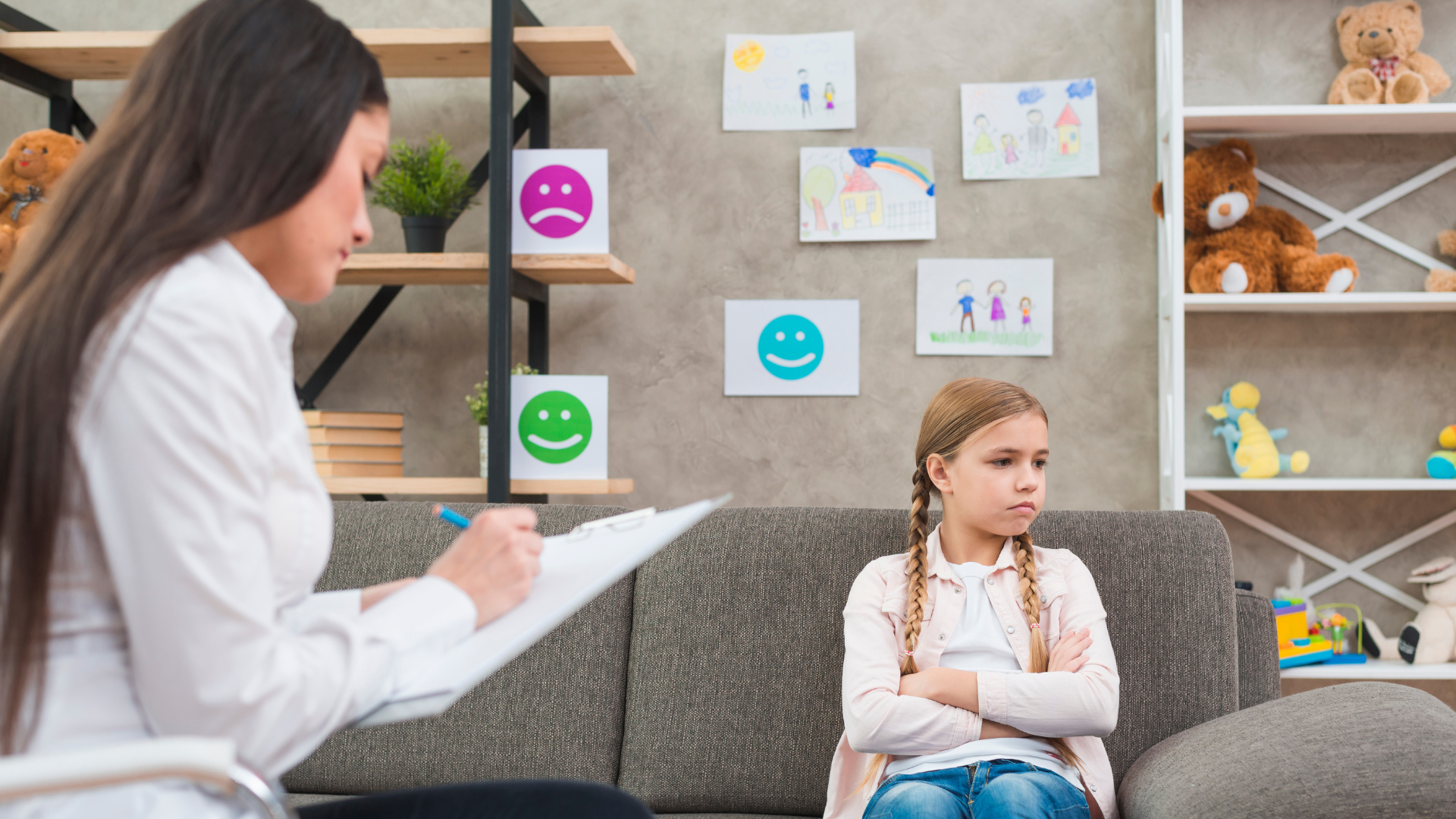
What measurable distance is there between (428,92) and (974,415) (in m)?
1.86

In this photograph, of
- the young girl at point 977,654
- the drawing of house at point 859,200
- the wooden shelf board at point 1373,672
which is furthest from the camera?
the drawing of house at point 859,200

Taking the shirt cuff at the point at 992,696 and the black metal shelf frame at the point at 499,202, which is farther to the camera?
the black metal shelf frame at the point at 499,202

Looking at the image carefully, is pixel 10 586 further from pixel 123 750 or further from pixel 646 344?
pixel 646 344

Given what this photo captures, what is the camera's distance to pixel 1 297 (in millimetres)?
630

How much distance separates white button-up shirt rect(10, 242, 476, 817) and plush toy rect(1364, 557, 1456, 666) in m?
2.35

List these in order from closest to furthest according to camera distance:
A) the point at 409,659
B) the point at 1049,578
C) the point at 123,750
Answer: the point at 123,750, the point at 409,659, the point at 1049,578

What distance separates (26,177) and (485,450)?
4.03 feet

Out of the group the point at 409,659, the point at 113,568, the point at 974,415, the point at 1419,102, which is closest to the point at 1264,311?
the point at 1419,102

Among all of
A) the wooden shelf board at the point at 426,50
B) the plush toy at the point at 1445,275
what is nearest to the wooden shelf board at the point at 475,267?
the wooden shelf board at the point at 426,50

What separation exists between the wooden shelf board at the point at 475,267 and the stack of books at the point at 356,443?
33 cm

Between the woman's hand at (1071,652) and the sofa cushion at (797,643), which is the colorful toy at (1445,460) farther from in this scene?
the woman's hand at (1071,652)

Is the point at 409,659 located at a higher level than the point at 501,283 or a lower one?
lower

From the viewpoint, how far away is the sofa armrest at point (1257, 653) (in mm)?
1562

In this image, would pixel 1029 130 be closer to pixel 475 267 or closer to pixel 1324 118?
pixel 1324 118
